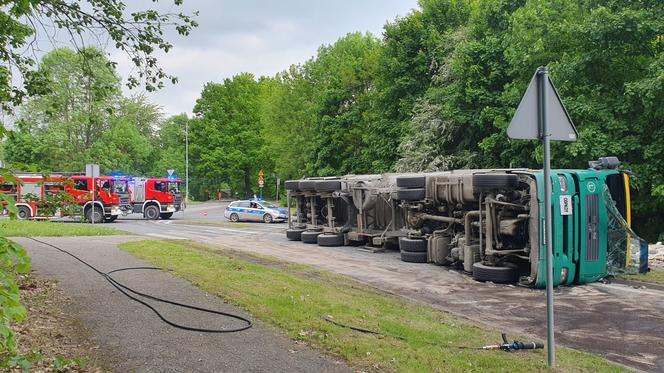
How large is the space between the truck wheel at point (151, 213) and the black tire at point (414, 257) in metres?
26.0

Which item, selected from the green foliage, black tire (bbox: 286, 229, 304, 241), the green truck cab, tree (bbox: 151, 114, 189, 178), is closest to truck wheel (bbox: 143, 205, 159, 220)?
black tire (bbox: 286, 229, 304, 241)

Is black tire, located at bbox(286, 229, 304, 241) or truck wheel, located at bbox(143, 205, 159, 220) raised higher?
truck wheel, located at bbox(143, 205, 159, 220)

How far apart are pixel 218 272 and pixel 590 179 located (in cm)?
706

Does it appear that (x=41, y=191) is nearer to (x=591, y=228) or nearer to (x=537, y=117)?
(x=537, y=117)

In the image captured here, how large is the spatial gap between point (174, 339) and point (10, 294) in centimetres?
322

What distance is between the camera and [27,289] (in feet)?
26.9

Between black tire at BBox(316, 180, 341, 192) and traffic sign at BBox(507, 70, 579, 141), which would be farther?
black tire at BBox(316, 180, 341, 192)

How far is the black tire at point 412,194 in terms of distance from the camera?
1350cm

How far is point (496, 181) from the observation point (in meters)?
10.3

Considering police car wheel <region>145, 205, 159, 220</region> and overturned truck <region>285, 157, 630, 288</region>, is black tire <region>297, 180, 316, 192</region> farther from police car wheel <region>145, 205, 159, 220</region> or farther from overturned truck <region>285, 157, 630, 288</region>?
police car wheel <region>145, 205, 159, 220</region>

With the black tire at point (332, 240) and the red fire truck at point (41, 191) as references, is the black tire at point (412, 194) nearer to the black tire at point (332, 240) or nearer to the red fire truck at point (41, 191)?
the black tire at point (332, 240)

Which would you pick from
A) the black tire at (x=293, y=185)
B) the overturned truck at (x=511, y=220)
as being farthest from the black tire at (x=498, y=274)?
the black tire at (x=293, y=185)

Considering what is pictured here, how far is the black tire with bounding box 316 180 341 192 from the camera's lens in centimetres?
1781

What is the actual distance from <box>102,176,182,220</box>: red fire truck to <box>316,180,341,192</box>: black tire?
2105 cm
